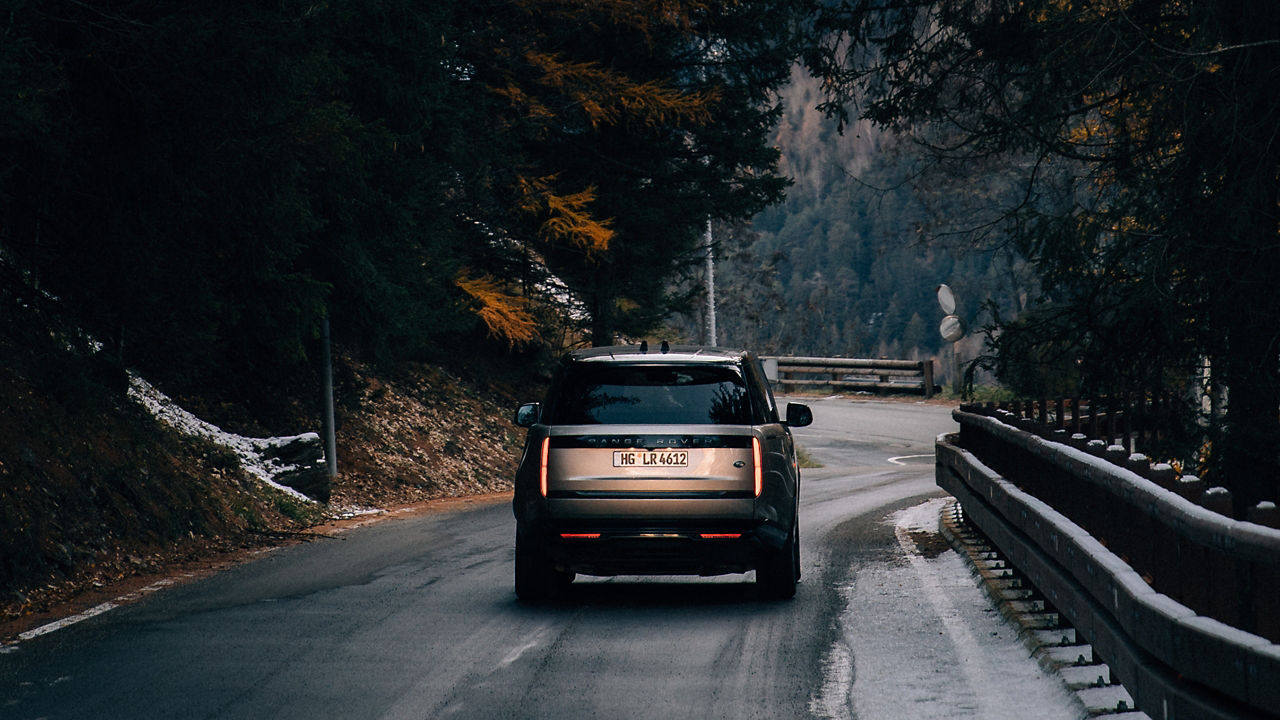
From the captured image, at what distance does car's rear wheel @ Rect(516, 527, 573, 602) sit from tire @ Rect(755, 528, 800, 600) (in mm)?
1472

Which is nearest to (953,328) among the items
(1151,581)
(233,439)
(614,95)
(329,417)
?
(614,95)

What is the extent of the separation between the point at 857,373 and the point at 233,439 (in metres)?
35.0

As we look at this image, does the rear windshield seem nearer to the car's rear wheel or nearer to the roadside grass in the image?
the car's rear wheel

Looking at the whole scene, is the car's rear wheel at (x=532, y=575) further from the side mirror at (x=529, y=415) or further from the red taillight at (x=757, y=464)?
the red taillight at (x=757, y=464)

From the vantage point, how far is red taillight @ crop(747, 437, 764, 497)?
9844 mm

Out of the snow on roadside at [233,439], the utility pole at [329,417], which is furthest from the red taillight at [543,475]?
the utility pole at [329,417]

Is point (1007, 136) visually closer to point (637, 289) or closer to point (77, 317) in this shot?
point (77, 317)

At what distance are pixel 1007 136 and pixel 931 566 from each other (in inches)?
238

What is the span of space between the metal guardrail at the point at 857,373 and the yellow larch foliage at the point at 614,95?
18.6 meters

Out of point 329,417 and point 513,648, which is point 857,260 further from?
point 513,648

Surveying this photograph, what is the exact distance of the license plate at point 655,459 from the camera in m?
9.76

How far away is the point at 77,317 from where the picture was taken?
13273mm

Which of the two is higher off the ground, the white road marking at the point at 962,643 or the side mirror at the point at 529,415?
the side mirror at the point at 529,415

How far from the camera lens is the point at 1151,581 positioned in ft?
22.3
